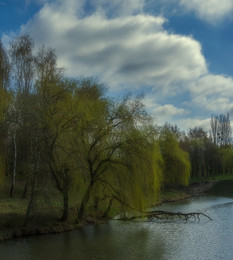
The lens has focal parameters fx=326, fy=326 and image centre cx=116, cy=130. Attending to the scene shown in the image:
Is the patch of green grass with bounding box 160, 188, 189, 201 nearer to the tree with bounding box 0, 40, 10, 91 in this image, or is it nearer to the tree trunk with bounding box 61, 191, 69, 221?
the tree trunk with bounding box 61, 191, 69, 221

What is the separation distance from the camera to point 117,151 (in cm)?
1992

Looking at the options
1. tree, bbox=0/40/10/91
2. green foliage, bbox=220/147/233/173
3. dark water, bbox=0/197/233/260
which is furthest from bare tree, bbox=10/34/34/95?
green foliage, bbox=220/147/233/173

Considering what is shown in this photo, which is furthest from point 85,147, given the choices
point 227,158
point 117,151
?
point 227,158

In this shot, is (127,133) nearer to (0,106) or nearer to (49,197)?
(49,197)

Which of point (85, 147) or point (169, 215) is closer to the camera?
point (85, 147)

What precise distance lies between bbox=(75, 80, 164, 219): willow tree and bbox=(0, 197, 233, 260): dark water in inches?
85.9

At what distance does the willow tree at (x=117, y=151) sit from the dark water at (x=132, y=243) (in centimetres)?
218

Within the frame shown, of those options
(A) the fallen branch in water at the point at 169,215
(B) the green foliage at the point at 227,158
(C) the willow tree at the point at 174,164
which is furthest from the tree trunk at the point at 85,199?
(B) the green foliage at the point at 227,158

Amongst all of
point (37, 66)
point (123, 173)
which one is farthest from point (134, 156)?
point (37, 66)

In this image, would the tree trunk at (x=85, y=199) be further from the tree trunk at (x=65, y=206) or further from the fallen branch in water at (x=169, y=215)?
the fallen branch in water at (x=169, y=215)

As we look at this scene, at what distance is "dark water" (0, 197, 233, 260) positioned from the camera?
13.6 m

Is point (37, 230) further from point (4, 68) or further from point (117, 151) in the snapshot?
point (4, 68)

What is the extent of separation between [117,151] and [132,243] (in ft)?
19.6

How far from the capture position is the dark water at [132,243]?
537 inches
